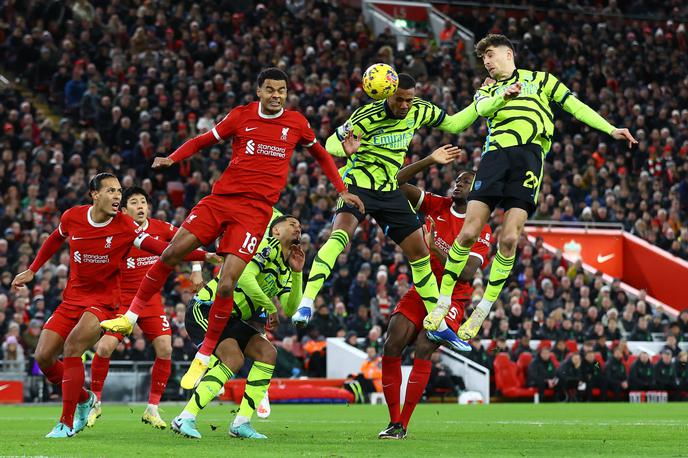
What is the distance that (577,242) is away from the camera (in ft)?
109

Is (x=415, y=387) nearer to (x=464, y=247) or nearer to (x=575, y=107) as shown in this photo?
(x=464, y=247)

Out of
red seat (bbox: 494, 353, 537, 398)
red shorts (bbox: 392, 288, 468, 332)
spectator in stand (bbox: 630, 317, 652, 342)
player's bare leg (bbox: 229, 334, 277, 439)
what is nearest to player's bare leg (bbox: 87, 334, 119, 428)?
player's bare leg (bbox: 229, 334, 277, 439)

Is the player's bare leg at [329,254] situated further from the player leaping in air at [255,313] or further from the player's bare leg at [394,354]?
the player's bare leg at [394,354]

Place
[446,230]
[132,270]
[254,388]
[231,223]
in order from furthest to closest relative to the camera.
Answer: [132,270], [446,230], [254,388], [231,223]

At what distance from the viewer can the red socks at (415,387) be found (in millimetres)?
12219

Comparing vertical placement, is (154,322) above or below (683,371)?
above

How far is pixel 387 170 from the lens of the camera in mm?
12445

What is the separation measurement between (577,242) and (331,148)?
72.0ft

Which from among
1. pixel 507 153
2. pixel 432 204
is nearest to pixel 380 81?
pixel 507 153

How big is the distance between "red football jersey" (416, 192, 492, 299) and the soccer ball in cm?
201

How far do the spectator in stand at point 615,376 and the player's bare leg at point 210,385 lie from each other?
16312 millimetres

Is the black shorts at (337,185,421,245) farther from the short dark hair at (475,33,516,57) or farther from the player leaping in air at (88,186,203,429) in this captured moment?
the player leaping in air at (88,186,203,429)

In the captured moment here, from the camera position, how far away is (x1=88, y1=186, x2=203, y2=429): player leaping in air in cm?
1412

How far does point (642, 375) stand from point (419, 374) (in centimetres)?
1548
